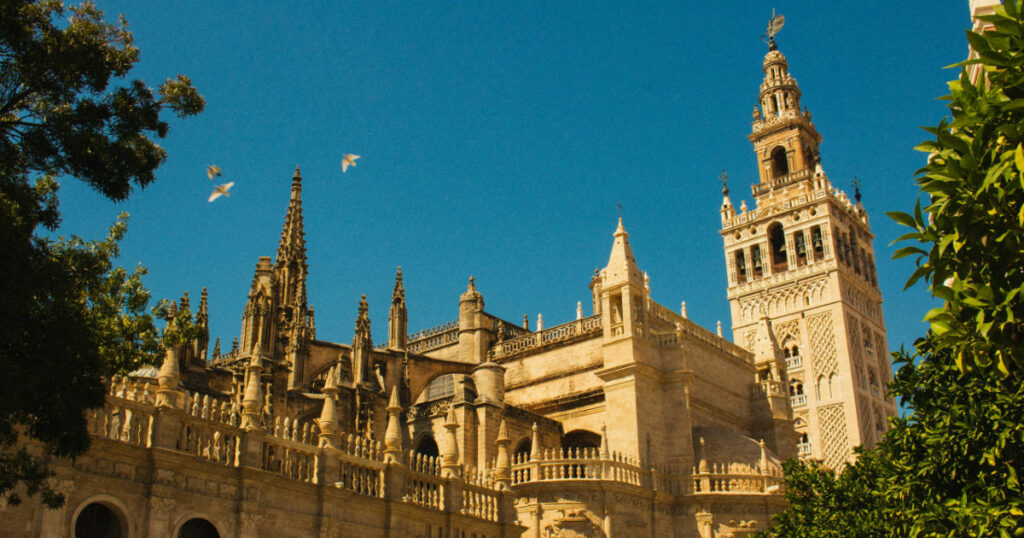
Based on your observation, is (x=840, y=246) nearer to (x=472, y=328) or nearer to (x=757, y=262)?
(x=757, y=262)

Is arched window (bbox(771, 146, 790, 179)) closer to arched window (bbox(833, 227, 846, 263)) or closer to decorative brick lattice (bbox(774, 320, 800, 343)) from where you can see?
arched window (bbox(833, 227, 846, 263))

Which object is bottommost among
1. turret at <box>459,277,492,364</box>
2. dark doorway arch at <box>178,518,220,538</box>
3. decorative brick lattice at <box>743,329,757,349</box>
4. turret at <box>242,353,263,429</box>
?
dark doorway arch at <box>178,518,220,538</box>

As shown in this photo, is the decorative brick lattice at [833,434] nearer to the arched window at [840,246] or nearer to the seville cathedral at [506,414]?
the seville cathedral at [506,414]

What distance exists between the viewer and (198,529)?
15.1 metres

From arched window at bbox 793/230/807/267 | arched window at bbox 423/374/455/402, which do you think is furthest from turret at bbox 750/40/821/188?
arched window at bbox 423/374/455/402

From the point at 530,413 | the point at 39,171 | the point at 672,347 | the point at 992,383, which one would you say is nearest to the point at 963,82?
the point at 992,383

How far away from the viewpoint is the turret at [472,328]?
40.5 metres

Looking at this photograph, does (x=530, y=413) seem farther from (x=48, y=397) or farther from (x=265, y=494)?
(x=48, y=397)

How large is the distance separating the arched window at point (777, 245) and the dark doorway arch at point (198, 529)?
49.3m

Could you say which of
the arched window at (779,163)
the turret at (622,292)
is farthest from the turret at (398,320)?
the arched window at (779,163)

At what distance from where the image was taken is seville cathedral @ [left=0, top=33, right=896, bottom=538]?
1476 centimetres

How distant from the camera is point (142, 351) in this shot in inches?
692

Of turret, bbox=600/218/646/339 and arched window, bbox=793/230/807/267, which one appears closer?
turret, bbox=600/218/646/339

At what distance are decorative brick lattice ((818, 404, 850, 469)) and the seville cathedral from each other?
0.08m
